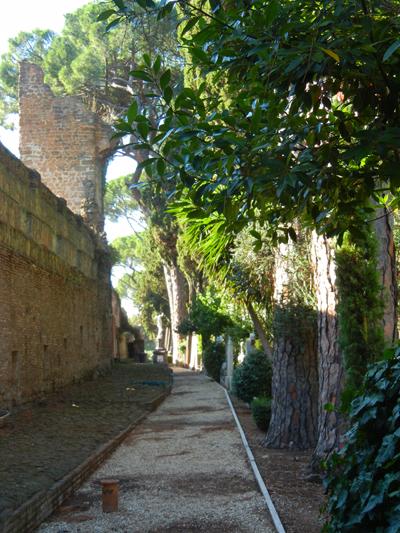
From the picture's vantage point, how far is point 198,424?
45.7 feet

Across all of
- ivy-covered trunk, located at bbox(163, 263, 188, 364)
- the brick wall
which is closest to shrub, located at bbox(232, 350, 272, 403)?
the brick wall

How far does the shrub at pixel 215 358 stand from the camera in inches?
1122

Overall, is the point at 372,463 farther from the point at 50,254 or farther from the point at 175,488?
the point at 50,254

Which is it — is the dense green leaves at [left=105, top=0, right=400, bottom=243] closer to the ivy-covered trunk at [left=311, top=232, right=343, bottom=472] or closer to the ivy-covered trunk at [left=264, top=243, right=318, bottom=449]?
the ivy-covered trunk at [left=311, top=232, right=343, bottom=472]

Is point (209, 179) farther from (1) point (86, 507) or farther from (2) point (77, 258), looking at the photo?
(2) point (77, 258)

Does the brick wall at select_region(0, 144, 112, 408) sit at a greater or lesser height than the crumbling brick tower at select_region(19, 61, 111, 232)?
lesser

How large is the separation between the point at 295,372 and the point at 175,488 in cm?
343

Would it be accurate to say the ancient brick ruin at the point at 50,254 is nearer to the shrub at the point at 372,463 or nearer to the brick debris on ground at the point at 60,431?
the brick debris on ground at the point at 60,431

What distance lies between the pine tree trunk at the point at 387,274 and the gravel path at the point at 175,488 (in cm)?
218

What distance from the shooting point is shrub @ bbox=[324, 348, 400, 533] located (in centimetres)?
298

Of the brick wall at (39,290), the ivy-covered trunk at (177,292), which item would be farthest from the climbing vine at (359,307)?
the ivy-covered trunk at (177,292)

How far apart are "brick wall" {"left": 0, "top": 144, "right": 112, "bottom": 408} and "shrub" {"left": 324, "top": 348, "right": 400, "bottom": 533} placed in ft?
28.6

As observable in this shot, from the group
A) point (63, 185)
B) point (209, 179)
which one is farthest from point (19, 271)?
point (63, 185)

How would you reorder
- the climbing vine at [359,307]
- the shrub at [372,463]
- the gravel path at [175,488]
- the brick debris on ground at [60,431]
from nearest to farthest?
1. the shrub at [372,463]
2. the gravel path at [175,488]
3. the climbing vine at [359,307]
4. the brick debris on ground at [60,431]
